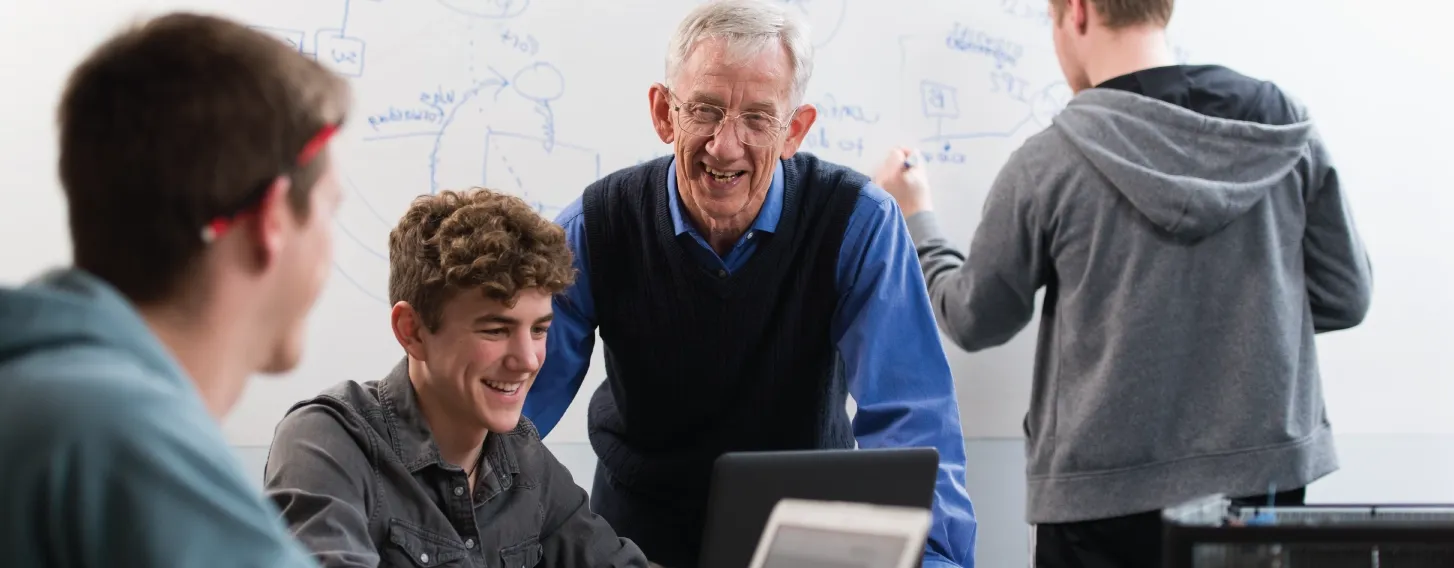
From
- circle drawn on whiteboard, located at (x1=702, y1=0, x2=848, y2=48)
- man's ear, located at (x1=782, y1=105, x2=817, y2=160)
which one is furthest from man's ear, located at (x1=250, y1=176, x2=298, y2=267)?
circle drawn on whiteboard, located at (x1=702, y1=0, x2=848, y2=48)

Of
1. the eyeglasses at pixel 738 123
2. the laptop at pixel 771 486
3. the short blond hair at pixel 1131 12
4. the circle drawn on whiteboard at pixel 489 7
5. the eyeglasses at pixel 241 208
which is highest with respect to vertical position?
the short blond hair at pixel 1131 12

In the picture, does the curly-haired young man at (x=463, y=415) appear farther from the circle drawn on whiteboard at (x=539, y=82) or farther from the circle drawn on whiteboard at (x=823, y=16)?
the circle drawn on whiteboard at (x=823, y=16)

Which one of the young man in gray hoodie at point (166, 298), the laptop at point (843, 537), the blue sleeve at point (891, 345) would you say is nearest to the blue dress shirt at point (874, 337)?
the blue sleeve at point (891, 345)

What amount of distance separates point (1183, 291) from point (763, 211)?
2.09ft

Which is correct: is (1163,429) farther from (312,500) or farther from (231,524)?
(231,524)

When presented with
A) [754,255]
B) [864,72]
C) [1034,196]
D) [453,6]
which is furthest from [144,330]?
[864,72]

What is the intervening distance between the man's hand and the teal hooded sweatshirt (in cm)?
202

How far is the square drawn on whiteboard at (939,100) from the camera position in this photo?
2.77m

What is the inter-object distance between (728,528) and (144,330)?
2.40ft

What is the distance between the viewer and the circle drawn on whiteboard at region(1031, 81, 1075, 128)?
2852 millimetres

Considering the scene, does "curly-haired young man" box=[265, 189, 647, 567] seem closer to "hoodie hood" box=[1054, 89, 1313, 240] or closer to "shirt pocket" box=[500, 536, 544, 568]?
"shirt pocket" box=[500, 536, 544, 568]

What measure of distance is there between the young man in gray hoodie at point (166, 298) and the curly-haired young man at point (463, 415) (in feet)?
2.02

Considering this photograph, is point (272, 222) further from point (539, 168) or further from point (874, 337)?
point (539, 168)

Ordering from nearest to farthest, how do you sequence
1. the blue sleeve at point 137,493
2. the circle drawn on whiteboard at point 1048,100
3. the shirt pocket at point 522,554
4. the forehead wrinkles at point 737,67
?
the blue sleeve at point 137,493 → the shirt pocket at point 522,554 → the forehead wrinkles at point 737,67 → the circle drawn on whiteboard at point 1048,100
